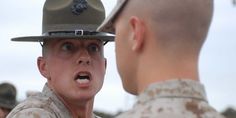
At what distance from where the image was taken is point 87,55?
5.97 metres

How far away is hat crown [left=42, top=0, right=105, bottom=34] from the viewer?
6137 mm

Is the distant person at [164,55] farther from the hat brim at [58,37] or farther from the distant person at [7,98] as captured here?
the distant person at [7,98]

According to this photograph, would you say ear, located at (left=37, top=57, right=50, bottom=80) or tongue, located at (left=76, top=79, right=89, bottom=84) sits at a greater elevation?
ear, located at (left=37, top=57, right=50, bottom=80)

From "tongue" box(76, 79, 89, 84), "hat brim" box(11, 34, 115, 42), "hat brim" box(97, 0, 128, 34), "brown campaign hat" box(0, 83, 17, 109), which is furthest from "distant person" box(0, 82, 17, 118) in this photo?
"hat brim" box(97, 0, 128, 34)

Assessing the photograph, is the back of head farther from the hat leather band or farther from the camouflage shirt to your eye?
the hat leather band

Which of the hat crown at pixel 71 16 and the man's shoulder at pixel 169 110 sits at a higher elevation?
the hat crown at pixel 71 16

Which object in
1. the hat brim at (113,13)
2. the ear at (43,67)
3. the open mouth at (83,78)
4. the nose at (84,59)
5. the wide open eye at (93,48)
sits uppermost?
the hat brim at (113,13)

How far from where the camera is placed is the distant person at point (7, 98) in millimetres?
9148

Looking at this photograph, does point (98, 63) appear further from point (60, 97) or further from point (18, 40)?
point (18, 40)

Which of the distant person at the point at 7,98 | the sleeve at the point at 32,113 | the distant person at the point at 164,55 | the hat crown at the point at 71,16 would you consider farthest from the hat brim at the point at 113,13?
the distant person at the point at 7,98

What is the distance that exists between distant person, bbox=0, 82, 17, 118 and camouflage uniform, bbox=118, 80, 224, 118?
5585 millimetres

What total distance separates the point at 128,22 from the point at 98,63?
2352 millimetres

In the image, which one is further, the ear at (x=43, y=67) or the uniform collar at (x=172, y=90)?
the ear at (x=43, y=67)

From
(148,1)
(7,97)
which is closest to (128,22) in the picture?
(148,1)
